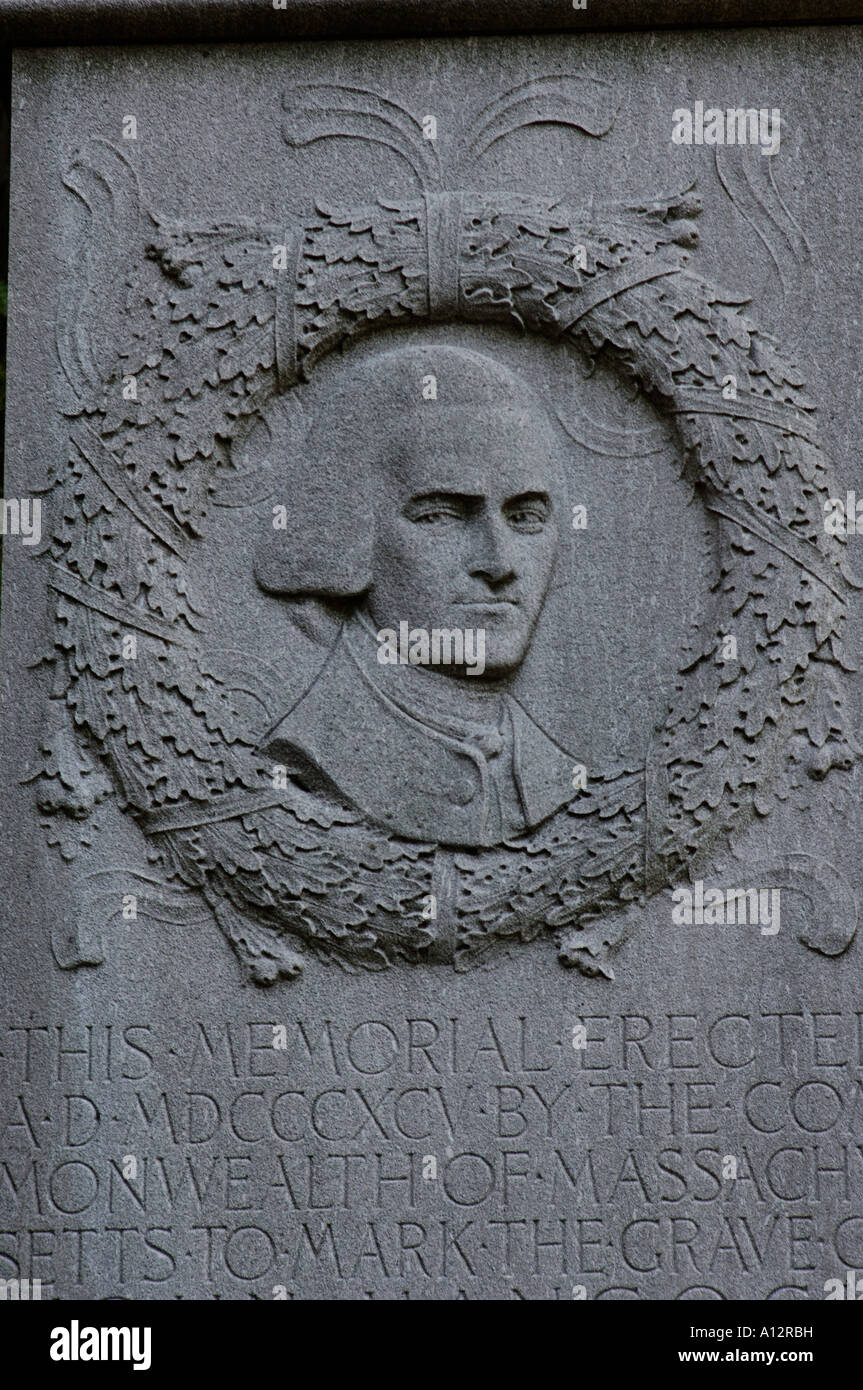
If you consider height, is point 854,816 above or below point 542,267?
below

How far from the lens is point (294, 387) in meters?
6.88

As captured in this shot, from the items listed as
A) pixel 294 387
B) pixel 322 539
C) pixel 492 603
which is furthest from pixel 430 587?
pixel 294 387

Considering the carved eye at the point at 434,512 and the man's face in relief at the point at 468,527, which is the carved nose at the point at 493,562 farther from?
the carved eye at the point at 434,512

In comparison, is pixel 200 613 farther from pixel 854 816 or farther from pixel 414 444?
pixel 854 816

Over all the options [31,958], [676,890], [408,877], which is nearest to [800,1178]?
[676,890]

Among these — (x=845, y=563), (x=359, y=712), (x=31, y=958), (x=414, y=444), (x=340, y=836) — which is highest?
(x=414, y=444)

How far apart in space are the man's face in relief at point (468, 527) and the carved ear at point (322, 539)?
7cm

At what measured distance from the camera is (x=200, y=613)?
6762 millimetres

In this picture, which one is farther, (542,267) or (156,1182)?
(542,267)

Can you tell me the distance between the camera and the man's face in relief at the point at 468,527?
6605mm

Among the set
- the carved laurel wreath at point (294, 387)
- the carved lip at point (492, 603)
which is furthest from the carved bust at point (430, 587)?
the carved laurel wreath at point (294, 387)

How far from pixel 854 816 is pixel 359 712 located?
171 cm

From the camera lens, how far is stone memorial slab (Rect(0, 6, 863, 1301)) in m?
6.33

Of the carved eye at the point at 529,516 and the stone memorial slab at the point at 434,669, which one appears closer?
the stone memorial slab at the point at 434,669
